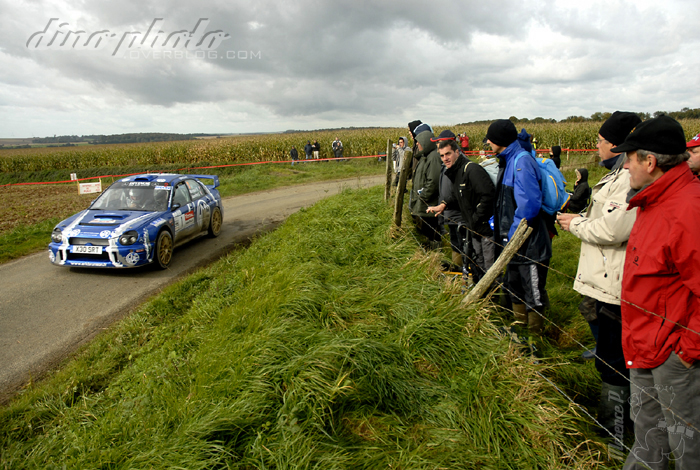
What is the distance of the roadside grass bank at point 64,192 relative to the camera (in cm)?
975

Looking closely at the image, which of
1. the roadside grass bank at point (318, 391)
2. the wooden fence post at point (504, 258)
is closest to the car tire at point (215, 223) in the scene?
the roadside grass bank at point (318, 391)

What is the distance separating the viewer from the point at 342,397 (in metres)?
2.73

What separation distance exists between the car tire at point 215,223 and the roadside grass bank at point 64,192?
3749mm

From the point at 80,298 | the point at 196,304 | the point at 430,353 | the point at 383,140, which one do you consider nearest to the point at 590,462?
the point at 430,353

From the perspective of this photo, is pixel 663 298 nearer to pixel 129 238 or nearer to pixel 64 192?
pixel 129 238

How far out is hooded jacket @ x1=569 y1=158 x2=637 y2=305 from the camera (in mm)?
2553

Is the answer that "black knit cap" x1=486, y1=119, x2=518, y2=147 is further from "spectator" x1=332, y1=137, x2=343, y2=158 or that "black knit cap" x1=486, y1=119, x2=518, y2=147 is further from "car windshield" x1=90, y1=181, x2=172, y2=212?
"spectator" x1=332, y1=137, x2=343, y2=158

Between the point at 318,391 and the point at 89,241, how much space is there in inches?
239

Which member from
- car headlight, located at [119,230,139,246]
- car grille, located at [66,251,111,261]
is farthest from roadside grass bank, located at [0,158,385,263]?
car headlight, located at [119,230,139,246]

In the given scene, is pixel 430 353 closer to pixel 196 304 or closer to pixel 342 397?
pixel 342 397

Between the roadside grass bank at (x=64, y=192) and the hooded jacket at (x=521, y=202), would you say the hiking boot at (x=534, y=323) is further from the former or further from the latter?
the roadside grass bank at (x=64, y=192)

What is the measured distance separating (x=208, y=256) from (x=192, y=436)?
21.1ft

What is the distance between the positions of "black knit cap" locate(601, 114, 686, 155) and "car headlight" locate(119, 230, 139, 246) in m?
7.20

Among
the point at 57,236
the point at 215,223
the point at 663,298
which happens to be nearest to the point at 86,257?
the point at 57,236
